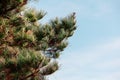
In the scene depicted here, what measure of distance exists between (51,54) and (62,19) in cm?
141

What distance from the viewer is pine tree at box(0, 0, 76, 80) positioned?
13.0m

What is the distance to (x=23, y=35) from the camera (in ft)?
48.8

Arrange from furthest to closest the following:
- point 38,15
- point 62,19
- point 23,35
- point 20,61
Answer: point 62,19 < point 38,15 < point 23,35 < point 20,61

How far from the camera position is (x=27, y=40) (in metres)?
15.1

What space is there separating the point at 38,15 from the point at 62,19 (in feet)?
4.87

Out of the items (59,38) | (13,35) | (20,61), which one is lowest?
(20,61)

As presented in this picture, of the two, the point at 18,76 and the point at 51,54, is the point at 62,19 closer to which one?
the point at 51,54

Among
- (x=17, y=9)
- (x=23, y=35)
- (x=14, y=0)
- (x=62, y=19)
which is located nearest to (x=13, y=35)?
(x=23, y=35)

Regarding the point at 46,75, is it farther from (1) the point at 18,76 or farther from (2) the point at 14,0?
(2) the point at 14,0

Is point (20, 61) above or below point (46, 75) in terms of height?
below

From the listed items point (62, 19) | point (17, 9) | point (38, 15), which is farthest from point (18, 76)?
point (62, 19)

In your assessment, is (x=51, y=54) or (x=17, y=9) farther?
(x=51, y=54)

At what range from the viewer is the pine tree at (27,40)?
42.6 ft

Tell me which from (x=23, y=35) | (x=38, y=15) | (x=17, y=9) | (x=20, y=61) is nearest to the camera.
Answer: (x=20, y=61)
